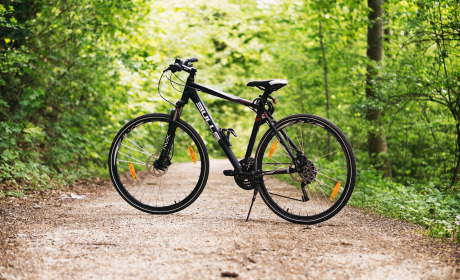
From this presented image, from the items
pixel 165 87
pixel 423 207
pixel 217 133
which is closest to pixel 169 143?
pixel 217 133

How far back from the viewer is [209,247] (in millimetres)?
2957

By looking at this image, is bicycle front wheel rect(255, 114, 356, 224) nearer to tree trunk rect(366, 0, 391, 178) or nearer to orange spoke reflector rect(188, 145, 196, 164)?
orange spoke reflector rect(188, 145, 196, 164)

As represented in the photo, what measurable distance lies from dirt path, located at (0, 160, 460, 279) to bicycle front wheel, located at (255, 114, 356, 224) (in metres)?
0.16

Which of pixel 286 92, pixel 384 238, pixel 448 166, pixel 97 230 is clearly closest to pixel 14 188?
pixel 97 230

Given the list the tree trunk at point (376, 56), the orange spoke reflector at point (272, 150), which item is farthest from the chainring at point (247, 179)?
the tree trunk at point (376, 56)

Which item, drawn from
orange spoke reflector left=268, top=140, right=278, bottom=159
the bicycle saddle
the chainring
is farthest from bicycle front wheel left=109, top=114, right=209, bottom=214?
the bicycle saddle

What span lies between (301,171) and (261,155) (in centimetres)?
41

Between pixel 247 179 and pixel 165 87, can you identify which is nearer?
pixel 247 179

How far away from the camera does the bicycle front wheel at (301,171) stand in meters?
3.81

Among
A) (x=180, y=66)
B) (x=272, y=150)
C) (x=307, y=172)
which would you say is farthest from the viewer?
(x=180, y=66)

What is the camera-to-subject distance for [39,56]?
685 cm

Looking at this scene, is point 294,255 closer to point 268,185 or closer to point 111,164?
point 268,185

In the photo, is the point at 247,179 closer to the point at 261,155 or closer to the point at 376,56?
the point at 261,155

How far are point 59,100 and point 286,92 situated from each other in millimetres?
6293
